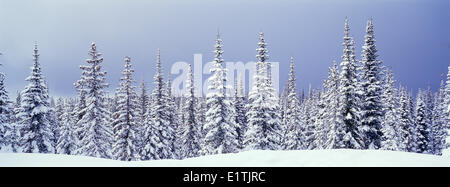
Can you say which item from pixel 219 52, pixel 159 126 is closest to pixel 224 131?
pixel 219 52

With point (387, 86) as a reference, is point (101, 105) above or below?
below

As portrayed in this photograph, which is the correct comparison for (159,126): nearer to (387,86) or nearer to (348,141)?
(348,141)

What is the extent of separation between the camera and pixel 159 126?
131ft

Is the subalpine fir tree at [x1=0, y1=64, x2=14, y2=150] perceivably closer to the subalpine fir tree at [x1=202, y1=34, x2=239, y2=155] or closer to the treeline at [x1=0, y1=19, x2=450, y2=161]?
the treeline at [x1=0, y1=19, x2=450, y2=161]

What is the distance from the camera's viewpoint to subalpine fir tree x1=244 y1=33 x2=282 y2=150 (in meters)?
31.5

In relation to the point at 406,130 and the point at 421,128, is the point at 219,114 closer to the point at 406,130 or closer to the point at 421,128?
the point at 406,130

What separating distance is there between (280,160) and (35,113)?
97.7ft

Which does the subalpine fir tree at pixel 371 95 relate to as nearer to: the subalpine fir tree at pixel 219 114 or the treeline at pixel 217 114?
the treeline at pixel 217 114

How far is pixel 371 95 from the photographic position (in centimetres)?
3125

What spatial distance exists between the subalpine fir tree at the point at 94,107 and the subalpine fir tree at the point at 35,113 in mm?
3498

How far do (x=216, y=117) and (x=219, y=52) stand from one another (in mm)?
7167

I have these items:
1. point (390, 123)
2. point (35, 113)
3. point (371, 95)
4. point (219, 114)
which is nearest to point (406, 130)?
point (390, 123)

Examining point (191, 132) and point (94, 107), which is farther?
point (191, 132)
